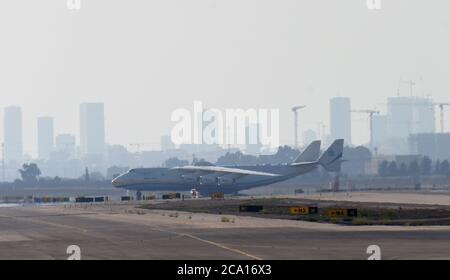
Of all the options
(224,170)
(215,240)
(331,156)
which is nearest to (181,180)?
(224,170)

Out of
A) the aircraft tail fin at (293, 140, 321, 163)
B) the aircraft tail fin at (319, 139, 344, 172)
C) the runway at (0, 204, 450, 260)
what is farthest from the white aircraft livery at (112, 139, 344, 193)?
the runway at (0, 204, 450, 260)

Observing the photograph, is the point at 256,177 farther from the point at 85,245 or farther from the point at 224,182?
the point at 85,245

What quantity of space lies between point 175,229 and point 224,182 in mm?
87668

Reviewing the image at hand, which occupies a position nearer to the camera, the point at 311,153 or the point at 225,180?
the point at 225,180

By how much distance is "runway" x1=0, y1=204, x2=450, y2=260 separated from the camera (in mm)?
40938

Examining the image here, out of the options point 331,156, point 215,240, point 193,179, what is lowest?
point 215,240

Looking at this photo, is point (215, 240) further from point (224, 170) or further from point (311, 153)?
point (311, 153)

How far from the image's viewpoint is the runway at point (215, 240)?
134 ft

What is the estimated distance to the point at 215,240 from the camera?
162 ft

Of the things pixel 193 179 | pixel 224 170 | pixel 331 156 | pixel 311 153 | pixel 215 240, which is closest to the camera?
pixel 215 240

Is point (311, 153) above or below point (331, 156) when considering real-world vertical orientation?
above

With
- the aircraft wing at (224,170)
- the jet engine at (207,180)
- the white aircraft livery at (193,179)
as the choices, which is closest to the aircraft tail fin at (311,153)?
the white aircraft livery at (193,179)

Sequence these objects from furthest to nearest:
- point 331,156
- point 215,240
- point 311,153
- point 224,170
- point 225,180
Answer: point 311,153 → point 331,156 → point 224,170 → point 225,180 → point 215,240

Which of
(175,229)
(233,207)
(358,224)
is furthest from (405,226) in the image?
(233,207)
